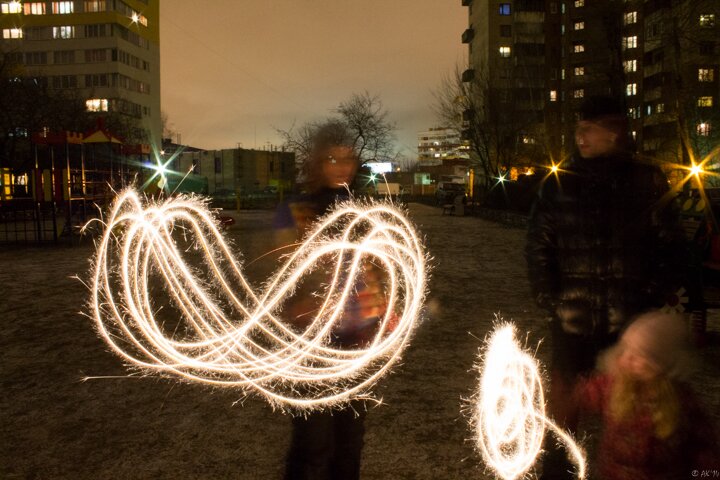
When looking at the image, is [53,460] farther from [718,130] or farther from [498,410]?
[718,130]

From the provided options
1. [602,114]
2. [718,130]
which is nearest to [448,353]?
[602,114]

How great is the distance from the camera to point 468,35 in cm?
8212

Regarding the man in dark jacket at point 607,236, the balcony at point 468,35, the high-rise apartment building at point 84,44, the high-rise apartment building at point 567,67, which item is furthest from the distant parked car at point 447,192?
the man in dark jacket at point 607,236

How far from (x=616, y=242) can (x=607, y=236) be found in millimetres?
52

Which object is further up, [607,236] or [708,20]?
[708,20]

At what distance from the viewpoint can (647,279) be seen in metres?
2.98

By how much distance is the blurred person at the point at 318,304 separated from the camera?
3332mm

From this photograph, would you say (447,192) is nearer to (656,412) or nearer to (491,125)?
(491,125)

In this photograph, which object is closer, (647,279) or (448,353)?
(647,279)

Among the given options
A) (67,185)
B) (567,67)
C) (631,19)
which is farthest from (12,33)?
(631,19)

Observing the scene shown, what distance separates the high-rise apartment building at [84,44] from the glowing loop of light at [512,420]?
7812 centimetres

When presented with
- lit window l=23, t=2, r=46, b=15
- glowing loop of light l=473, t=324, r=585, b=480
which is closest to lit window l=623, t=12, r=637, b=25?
lit window l=23, t=2, r=46, b=15

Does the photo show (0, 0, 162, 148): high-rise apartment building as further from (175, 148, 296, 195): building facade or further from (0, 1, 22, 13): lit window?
(175, 148, 296, 195): building facade

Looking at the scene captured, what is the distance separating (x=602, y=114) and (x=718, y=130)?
4348 centimetres
